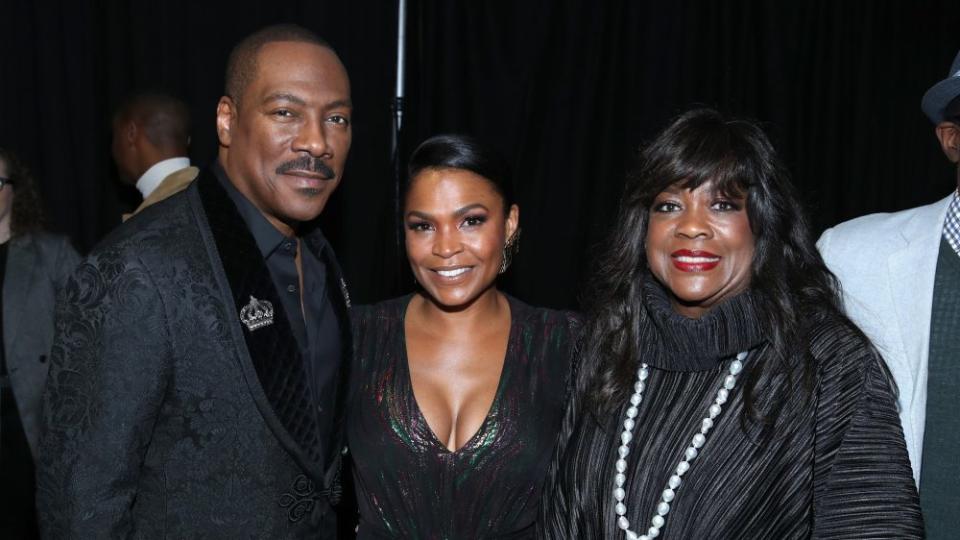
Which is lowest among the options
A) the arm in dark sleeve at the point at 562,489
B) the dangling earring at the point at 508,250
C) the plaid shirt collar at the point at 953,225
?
the arm in dark sleeve at the point at 562,489

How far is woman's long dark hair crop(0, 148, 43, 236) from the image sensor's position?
286 cm

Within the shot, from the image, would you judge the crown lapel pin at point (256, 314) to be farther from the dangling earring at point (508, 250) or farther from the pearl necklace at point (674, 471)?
the pearl necklace at point (674, 471)

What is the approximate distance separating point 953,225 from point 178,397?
68.3 inches

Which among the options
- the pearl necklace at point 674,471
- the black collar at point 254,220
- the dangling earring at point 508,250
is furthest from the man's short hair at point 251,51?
the pearl necklace at point 674,471

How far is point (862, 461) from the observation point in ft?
5.10

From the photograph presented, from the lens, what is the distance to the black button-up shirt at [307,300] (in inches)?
73.1

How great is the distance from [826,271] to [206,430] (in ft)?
4.26

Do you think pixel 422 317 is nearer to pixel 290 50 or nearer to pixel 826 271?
pixel 290 50

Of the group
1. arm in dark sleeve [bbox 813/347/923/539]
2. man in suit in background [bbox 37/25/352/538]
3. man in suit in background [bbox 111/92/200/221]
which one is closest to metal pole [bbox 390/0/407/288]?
man in suit in background [bbox 111/92/200/221]

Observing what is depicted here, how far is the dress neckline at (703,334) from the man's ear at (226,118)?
3.28ft

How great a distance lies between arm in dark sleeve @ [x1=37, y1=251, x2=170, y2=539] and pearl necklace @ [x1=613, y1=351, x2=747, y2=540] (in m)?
0.93

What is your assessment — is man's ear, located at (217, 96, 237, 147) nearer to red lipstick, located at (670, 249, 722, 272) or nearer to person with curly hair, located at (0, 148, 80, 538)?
red lipstick, located at (670, 249, 722, 272)

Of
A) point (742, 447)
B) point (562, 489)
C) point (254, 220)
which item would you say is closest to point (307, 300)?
point (254, 220)

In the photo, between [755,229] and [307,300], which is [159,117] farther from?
[755,229]
